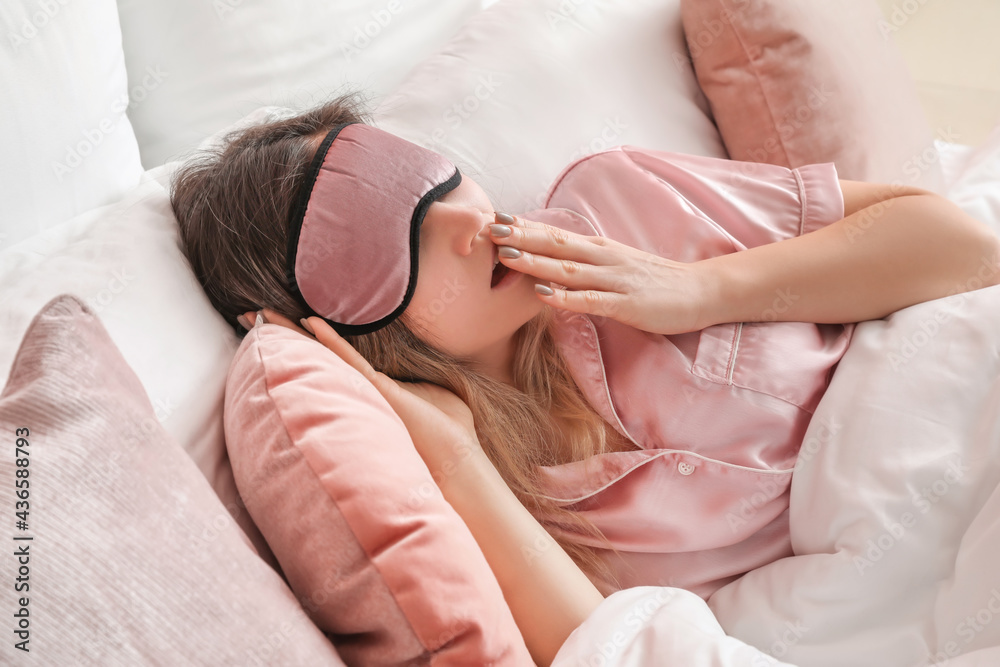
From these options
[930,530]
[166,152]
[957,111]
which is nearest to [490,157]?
[166,152]

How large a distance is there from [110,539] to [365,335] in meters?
0.50

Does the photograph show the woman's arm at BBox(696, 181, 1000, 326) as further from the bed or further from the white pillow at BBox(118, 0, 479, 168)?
the white pillow at BBox(118, 0, 479, 168)

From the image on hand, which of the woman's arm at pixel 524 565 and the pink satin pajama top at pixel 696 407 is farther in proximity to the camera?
the pink satin pajama top at pixel 696 407

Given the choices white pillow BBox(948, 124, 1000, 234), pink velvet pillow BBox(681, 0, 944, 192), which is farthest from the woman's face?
white pillow BBox(948, 124, 1000, 234)

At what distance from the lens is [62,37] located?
961mm

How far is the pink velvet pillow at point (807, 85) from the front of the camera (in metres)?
1.32

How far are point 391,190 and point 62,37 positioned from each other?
1.69ft

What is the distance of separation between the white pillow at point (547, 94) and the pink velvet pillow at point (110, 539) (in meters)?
0.77

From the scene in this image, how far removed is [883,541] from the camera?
0.86m

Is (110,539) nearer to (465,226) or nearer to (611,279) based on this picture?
(465,226)

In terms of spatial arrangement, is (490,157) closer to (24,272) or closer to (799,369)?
(799,369)

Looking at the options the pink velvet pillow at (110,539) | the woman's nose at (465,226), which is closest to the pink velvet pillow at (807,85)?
the woman's nose at (465,226)

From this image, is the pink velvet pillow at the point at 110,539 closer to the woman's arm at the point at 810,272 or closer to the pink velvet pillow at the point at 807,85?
the woman's arm at the point at 810,272

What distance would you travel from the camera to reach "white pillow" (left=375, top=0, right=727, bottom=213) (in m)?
1.25
